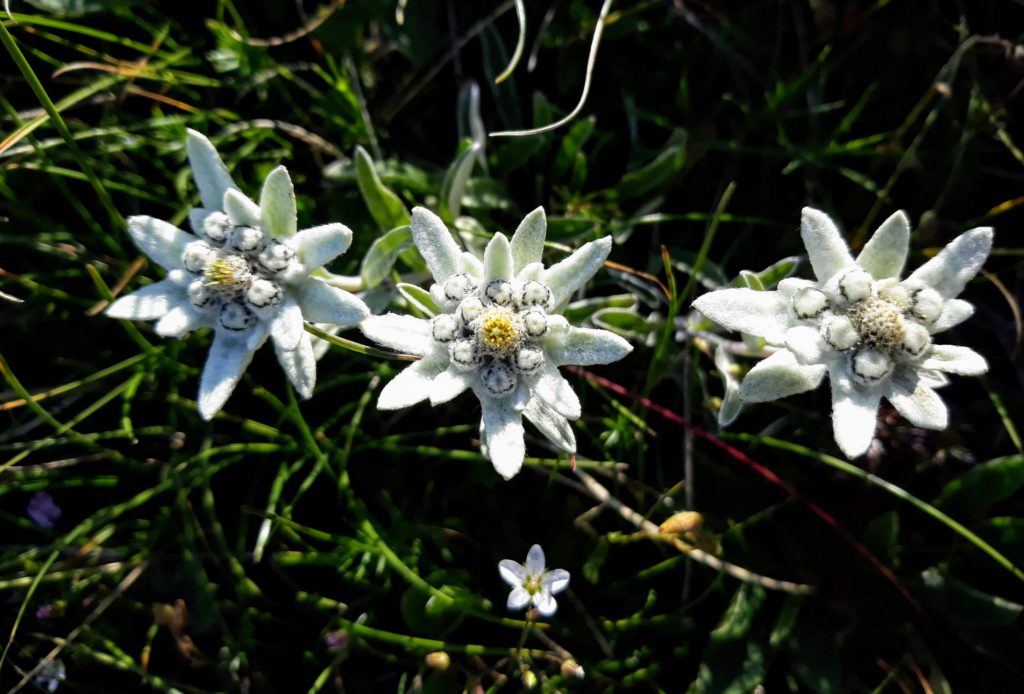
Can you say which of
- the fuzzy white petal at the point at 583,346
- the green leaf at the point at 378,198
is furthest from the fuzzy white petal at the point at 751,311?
the green leaf at the point at 378,198

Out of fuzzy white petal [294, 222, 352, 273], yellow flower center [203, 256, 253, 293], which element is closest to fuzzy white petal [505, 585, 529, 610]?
fuzzy white petal [294, 222, 352, 273]

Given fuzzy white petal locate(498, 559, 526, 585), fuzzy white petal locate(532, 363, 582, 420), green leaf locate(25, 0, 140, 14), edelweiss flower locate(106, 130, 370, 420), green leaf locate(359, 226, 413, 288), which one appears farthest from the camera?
green leaf locate(25, 0, 140, 14)

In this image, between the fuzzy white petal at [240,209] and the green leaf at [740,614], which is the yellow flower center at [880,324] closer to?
the green leaf at [740,614]

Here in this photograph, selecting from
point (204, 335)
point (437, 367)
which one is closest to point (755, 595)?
point (437, 367)

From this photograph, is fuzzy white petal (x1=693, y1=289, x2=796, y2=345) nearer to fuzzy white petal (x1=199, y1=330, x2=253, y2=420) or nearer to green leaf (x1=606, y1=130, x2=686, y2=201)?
green leaf (x1=606, y1=130, x2=686, y2=201)

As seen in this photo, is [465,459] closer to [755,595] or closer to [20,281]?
[755,595]

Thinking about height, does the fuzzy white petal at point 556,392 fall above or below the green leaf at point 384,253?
below
